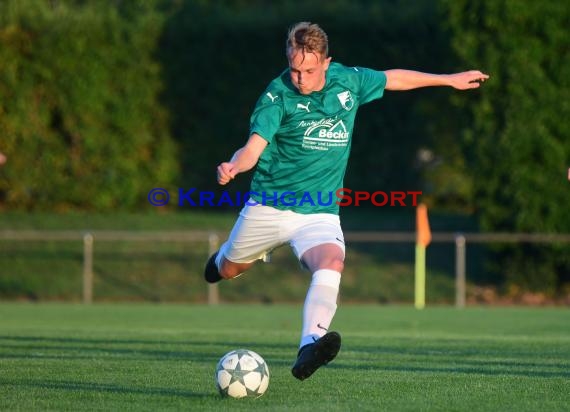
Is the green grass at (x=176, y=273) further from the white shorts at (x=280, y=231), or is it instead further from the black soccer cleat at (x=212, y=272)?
the white shorts at (x=280, y=231)

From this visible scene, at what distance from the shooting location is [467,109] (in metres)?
21.8

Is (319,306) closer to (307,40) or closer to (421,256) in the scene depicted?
(307,40)

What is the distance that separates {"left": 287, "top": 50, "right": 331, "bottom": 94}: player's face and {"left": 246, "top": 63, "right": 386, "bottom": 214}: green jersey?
0.41ft

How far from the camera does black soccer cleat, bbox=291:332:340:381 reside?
7086 millimetres

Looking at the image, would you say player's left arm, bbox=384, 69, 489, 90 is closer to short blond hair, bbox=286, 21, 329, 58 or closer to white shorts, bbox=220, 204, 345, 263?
short blond hair, bbox=286, 21, 329, 58

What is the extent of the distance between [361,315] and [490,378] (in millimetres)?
9898

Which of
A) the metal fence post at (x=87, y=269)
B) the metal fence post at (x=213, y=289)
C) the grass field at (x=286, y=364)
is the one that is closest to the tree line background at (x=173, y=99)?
the metal fence post at (x=87, y=269)

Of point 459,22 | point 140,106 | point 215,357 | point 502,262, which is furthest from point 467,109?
point 215,357

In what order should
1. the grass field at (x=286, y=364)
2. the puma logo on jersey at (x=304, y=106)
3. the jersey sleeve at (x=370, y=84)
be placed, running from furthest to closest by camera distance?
1. the jersey sleeve at (x=370, y=84)
2. the puma logo on jersey at (x=304, y=106)
3. the grass field at (x=286, y=364)

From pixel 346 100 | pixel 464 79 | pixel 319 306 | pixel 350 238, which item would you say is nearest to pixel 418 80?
pixel 464 79

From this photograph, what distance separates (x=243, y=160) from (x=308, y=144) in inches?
33.4

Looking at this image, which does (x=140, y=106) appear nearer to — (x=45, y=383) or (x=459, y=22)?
(x=459, y=22)

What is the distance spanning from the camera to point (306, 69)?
307 inches

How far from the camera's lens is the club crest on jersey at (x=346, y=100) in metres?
8.27
